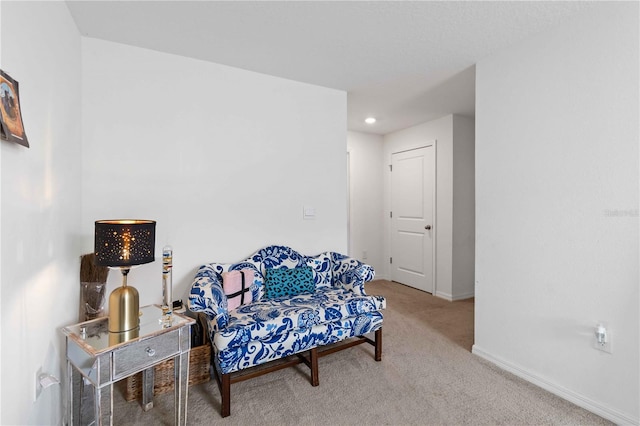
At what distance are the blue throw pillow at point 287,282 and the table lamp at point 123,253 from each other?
1026 millimetres

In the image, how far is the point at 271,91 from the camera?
286 centimetres

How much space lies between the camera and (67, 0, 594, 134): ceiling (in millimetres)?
1854

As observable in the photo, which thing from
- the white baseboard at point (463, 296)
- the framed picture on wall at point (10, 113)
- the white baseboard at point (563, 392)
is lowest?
the white baseboard at point (563, 392)

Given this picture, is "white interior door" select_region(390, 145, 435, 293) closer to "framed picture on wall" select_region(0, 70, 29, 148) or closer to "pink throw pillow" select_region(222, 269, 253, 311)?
"pink throw pillow" select_region(222, 269, 253, 311)

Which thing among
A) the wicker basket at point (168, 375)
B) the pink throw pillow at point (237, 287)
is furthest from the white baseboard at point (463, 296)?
the wicker basket at point (168, 375)

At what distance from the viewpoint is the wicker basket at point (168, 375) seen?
199 cm

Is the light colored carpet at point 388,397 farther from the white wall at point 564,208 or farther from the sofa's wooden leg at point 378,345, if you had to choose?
the white wall at point 564,208

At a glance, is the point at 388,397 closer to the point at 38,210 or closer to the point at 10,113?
the point at 38,210

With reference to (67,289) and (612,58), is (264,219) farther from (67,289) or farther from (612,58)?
(612,58)

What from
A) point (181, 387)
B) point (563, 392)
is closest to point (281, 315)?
point (181, 387)

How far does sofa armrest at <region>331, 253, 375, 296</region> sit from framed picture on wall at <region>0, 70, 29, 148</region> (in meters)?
2.16

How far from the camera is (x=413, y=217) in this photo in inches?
183

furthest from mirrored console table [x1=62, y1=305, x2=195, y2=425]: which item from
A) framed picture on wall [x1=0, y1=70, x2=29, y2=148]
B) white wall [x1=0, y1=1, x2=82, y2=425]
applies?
framed picture on wall [x1=0, y1=70, x2=29, y2=148]

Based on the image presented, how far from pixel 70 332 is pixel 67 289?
1.18ft
